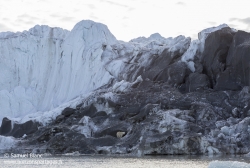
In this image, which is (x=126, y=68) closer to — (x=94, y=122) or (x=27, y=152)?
(x=94, y=122)

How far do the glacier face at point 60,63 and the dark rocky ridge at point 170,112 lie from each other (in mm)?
3564

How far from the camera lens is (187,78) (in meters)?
59.7

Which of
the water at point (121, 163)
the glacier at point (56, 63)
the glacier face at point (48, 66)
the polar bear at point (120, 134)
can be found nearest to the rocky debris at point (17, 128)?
the glacier at point (56, 63)

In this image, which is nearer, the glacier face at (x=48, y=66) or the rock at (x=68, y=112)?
the rock at (x=68, y=112)

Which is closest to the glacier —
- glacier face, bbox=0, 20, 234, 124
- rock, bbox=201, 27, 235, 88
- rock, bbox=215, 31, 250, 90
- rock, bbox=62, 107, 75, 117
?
glacier face, bbox=0, 20, 234, 124

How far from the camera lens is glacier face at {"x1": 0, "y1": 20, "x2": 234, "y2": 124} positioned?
2724 inches

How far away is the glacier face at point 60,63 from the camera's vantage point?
227 ft

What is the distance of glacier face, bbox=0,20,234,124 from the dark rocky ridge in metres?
3.56

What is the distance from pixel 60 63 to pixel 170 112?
26099mm

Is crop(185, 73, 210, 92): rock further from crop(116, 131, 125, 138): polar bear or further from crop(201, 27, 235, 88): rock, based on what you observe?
crop(116, 131, 125, 138): polar bear

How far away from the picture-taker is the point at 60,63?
75.7 meters

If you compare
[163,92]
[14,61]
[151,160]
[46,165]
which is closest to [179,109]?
[163,92]

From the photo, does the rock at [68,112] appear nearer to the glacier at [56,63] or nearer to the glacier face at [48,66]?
the glacier at [56,63]

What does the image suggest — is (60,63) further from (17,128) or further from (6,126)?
(17,128)
